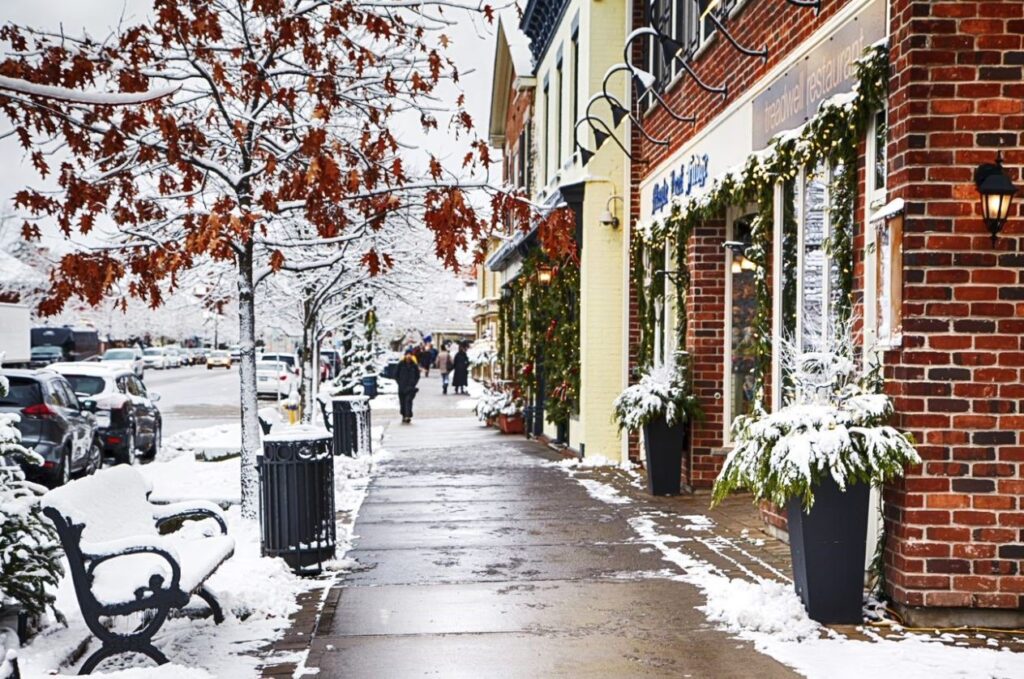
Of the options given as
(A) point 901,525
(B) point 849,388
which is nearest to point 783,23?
(B) point 849,388

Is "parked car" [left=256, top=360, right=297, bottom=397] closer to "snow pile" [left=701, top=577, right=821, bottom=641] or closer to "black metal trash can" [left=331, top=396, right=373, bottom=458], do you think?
"black metal trash can" [left=331, top=396, right=373, bottom=458]

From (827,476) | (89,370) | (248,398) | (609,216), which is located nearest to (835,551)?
(827,476)

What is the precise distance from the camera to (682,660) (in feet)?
20.5

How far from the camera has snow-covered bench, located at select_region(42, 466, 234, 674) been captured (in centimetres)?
586

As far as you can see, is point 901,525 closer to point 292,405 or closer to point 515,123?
point 292,405

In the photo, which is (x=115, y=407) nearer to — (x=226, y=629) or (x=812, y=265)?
(x=226, y=629)

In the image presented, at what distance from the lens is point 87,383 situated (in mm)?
18438

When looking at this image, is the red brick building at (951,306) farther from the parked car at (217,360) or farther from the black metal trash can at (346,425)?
the parked car at (217,360)

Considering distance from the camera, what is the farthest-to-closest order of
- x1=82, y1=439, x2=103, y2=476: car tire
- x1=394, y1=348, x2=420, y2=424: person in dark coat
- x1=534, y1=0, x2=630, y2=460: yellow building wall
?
x1=394, y1=348, x2=420, y2=424: person in dark coat < x1=534, y1=0, x2=630, y2=460: yellow building wall < x1=82, y1=439, x2=103, y2=476: car tire

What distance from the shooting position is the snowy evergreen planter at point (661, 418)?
12.5 meters

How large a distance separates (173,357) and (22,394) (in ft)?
237

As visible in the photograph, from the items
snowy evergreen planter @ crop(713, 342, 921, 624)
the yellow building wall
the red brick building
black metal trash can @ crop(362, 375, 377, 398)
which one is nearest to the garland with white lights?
the red brick building

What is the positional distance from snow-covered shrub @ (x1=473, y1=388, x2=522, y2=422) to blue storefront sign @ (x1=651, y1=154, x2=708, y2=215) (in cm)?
949

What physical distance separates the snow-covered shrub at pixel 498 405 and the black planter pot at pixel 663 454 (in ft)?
37.1
